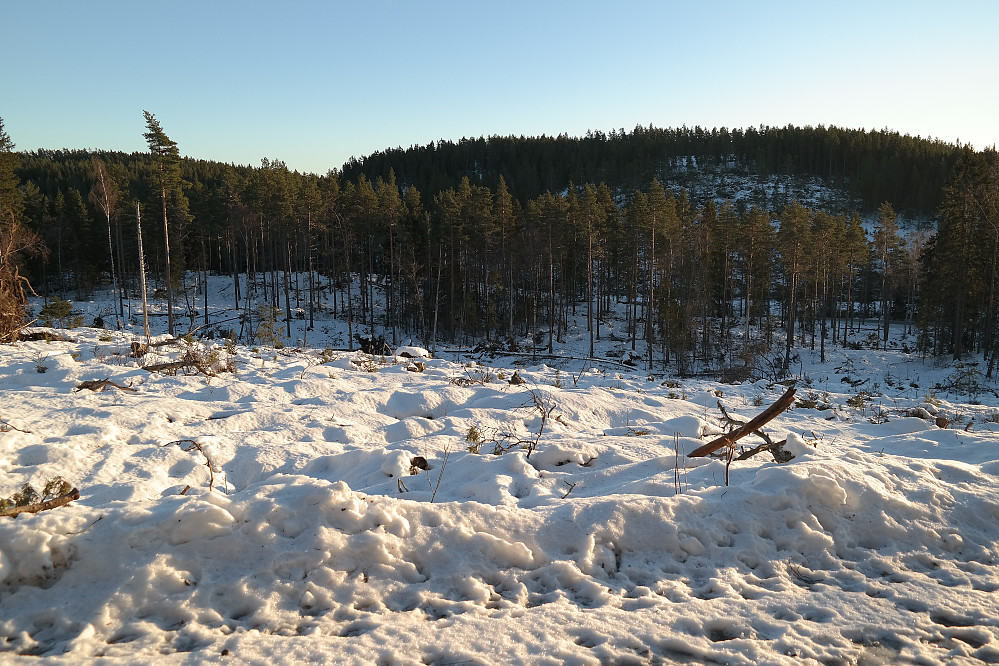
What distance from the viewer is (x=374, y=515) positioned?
322 cm

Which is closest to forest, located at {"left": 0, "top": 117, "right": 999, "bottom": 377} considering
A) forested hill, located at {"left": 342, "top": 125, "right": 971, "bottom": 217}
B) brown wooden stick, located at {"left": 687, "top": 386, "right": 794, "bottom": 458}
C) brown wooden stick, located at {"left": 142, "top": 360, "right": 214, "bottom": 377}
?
brown wooden stick, located at {"left": 142, "top": 360, "right": 214, "bottom": 377}

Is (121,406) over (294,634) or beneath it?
over

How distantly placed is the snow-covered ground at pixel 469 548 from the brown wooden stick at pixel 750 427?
0.38 feet

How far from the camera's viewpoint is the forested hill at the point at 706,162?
9344 cm

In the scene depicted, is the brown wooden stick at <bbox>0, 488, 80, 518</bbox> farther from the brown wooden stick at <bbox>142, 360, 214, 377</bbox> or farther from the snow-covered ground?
the brown wooden stick at <bbox>142, 360, 214, 377</bbox>

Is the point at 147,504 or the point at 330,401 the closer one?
the point at 147,504

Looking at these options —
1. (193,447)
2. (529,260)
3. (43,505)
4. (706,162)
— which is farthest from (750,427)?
(706,162)

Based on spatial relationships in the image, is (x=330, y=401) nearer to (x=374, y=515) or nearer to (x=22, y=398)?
(x=22, y=398)

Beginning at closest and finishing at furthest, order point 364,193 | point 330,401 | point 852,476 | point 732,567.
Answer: point 732,567, point 852,476, point 330,401, point 364,193

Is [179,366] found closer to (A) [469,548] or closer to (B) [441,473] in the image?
(B) [441,473]

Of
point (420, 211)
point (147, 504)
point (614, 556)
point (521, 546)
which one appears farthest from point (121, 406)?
point (420, 211)

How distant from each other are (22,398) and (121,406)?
41.6 inches

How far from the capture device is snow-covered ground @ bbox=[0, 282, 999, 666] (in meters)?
2.43

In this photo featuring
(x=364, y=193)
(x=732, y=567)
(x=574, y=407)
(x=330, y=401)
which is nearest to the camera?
(x=732, y=567)
